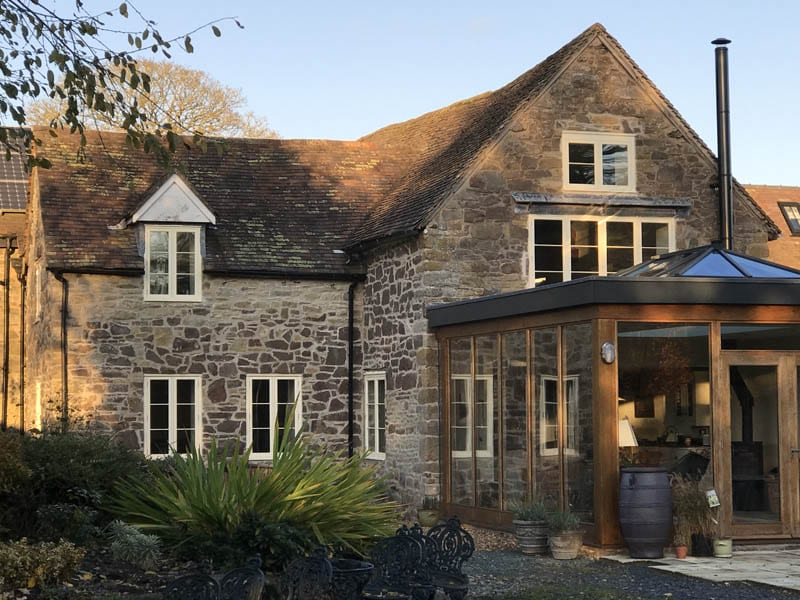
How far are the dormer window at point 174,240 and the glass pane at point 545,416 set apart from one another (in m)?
7.38

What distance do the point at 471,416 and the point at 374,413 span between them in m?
3.75

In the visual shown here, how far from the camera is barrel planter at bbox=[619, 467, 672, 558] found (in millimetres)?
13984

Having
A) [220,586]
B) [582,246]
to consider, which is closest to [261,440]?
[582,246]

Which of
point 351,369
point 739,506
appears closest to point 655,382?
point 739,506

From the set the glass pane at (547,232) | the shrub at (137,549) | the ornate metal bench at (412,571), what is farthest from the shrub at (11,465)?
the glass pane at (547,232)

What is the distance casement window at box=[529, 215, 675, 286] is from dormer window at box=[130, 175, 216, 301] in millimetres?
5620

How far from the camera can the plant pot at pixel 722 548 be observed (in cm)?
1420

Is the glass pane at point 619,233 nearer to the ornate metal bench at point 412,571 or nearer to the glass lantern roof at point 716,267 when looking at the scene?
the glass lantern roof at point 716,267

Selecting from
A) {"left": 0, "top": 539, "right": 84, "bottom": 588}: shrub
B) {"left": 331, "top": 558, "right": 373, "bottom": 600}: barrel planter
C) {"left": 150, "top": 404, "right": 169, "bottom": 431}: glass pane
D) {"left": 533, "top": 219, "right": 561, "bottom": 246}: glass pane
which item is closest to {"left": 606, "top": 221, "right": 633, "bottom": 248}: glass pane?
{"left": 533, "top": 219, "right": 561, "bottom": 246}: glass pane

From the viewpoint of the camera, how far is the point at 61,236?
21.0 meters

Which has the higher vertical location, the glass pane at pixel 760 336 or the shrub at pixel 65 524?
the glass pane at pixel 760 336

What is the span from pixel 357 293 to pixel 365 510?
10.5 m

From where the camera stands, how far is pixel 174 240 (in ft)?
69.8

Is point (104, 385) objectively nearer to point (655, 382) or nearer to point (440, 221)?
point (440, 221)
